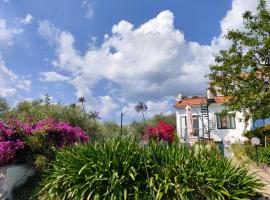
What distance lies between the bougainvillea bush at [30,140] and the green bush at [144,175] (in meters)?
1.74

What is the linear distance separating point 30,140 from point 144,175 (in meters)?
3.69

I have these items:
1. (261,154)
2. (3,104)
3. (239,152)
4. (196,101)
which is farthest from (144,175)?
(196,101)

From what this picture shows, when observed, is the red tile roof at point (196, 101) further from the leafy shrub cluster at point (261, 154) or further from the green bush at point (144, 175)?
the green bush at point (144, 175)

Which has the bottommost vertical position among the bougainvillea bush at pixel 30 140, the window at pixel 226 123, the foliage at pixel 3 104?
the bougainvillea bush at pixel 30 140

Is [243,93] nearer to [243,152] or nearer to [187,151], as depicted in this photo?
[243,152]

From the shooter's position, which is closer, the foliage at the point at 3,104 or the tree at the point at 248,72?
the tree at the point at 248,72

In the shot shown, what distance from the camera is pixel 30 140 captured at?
831cm

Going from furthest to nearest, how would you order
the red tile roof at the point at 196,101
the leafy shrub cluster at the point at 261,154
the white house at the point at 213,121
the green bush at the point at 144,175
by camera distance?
the red tile roof at the point at 196,101 < the white house at the point at 213,121 < the leafy shrub cluster at the point at 261,154 < the green bush at the point at 144,175

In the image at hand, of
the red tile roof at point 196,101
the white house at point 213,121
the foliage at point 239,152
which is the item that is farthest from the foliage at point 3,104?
the foliage at point 239,152

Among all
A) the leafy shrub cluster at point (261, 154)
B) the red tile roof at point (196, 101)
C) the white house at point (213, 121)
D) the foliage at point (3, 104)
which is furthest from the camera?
the red tile roof at point (196, 101)

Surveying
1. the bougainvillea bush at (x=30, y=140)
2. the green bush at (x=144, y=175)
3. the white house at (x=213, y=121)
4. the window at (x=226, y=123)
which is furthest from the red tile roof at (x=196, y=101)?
the green bush at (x=144, y=175)

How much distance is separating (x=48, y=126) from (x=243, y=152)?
421 inches

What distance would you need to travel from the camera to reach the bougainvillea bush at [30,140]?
7.95 m

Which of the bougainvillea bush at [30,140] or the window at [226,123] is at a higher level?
the window at [226,123]
